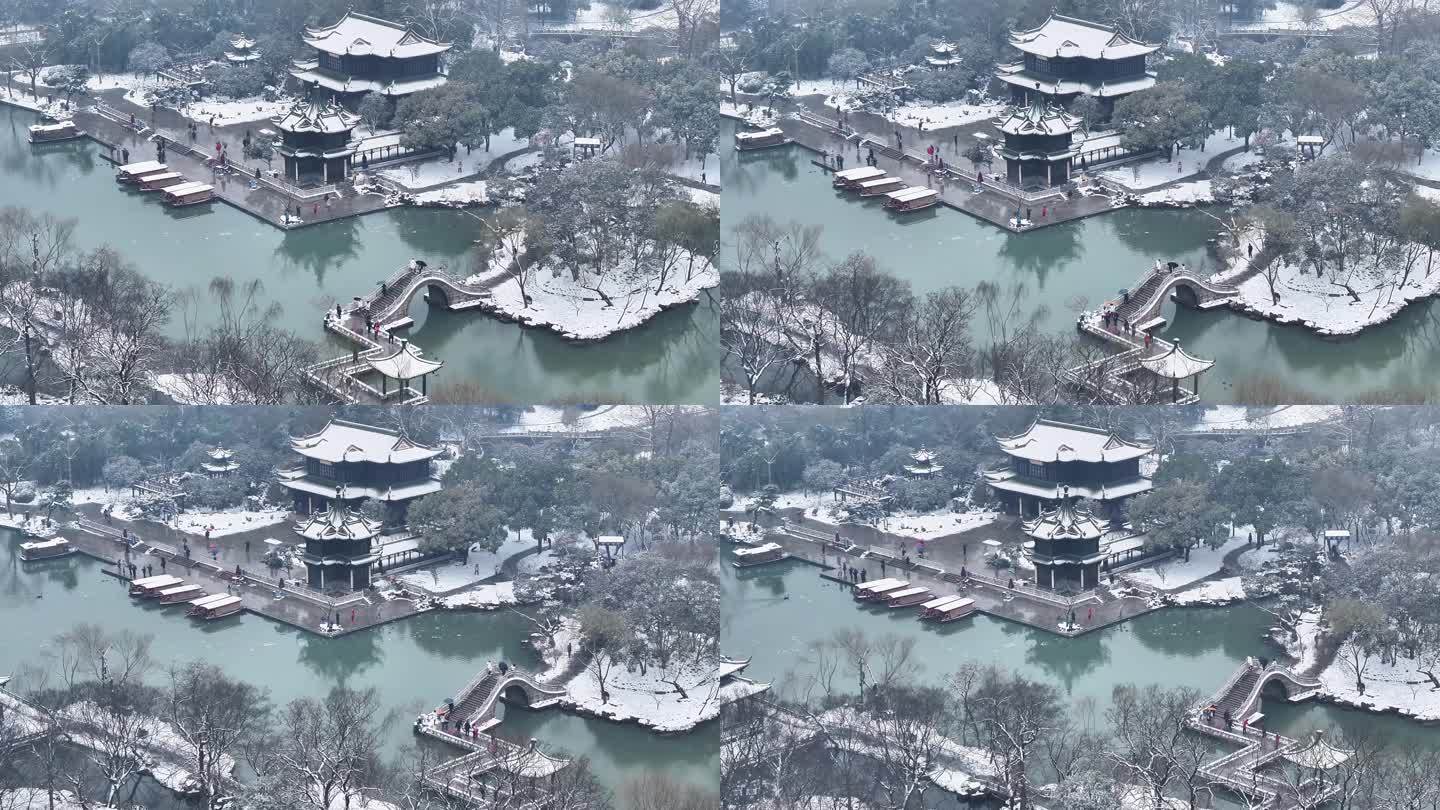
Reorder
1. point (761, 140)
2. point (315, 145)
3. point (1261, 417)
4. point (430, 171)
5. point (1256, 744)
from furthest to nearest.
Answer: point (315, 145) < point (430, 171) < point (761, 140) < point (1261, 417) < point (1256, 744)

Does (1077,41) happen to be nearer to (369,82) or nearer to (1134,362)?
(1134,362)

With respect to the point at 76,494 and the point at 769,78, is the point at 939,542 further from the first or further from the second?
the point at 76,494

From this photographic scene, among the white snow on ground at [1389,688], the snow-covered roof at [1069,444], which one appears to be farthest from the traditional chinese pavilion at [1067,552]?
the white snow on ground at [1389,688]

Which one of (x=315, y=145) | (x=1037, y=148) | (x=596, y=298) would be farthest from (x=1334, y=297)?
(x=315, y=145)

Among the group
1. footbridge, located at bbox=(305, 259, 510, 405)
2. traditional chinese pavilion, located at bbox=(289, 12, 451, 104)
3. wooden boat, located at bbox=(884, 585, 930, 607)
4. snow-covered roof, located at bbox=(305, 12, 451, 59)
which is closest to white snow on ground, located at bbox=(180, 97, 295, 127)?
traditional chinese pavilion, located at bbox=(289, 12, 451, 104)

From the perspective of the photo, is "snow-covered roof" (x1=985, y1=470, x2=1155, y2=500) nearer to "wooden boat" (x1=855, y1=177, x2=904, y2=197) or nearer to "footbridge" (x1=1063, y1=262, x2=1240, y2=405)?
"footbridge" (x1=1063, y1=262, x2=1240, y2=405)

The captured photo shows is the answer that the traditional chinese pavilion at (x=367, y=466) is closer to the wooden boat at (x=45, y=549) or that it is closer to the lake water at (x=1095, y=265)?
the wooden boat at (x=45, y=549)
